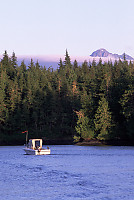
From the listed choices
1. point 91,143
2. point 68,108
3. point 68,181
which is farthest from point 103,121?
point 68,181

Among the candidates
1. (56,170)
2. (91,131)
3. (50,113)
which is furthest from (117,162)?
(50,113)

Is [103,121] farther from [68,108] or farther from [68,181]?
[68,181]

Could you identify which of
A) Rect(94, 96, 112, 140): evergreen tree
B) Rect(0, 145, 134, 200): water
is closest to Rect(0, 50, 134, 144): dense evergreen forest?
Rect(94, 96, 112, 140): evergreen tree

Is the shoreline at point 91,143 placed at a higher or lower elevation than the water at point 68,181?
higher

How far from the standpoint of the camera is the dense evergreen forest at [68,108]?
111 m

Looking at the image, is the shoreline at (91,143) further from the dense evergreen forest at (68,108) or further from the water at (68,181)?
the water at (68,181)

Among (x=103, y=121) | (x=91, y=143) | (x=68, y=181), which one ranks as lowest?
(x=68, y=181)

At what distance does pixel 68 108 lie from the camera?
13562 cm

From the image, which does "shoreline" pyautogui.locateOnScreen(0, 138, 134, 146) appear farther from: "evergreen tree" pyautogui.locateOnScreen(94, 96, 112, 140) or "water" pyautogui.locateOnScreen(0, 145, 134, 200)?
"water" pyautogui.locateOnScreen(0, 145, 134, 200)

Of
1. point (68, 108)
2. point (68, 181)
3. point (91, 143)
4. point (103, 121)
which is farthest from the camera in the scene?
point (68, 108)

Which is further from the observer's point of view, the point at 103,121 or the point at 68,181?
the point at 103,121

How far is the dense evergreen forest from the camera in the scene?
110688mm

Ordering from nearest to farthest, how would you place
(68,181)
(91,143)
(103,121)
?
(68,181) < (103,121) < (91,143)

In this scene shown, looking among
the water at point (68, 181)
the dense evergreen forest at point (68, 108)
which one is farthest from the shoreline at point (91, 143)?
the water at point (68, 181)
